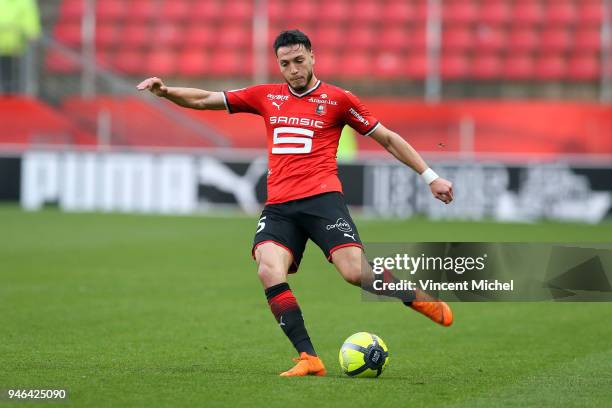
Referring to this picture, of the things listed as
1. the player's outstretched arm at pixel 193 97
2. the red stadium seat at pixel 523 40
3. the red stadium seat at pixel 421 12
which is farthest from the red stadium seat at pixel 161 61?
the player's outstretched arm at pixel 193 97

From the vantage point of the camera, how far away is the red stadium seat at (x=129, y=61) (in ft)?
87.9

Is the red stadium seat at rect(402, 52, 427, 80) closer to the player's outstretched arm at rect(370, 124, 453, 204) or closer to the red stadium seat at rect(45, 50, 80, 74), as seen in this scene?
the red stadium seat at rect(45, 50, 80, 74)

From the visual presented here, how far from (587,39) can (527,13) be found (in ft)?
4.52

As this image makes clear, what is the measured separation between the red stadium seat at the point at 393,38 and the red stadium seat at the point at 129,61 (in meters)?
5.11

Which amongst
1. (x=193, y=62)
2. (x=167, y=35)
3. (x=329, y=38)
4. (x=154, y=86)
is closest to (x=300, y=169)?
(x=154, y=86)

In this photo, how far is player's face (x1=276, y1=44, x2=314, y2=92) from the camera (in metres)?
7.22

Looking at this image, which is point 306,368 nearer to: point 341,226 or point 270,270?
point 270,270

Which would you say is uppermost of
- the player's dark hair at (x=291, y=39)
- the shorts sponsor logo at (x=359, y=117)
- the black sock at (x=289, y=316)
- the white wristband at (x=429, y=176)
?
the player's dark hair at (x=291, y=39)

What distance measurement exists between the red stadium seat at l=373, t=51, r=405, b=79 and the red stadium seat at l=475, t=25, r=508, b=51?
5.59 ft

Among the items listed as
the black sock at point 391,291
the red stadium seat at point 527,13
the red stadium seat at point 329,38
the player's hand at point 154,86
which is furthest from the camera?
the red stadium seat at point 329,38

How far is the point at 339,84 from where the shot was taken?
25.5m

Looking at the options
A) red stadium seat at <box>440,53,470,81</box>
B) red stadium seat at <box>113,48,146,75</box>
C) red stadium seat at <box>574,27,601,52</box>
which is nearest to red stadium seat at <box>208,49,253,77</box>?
red stadium seat at <box>113,48,146,75</box>

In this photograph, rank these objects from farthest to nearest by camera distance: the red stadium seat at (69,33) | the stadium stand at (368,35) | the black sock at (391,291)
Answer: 1. the red stadium seat at (69,33)
2. the stadium stand at (368,35)
3. the black sock at (391,291)

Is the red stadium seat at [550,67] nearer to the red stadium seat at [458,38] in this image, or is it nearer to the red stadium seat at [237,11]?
the red stadium seat at [458,38]
